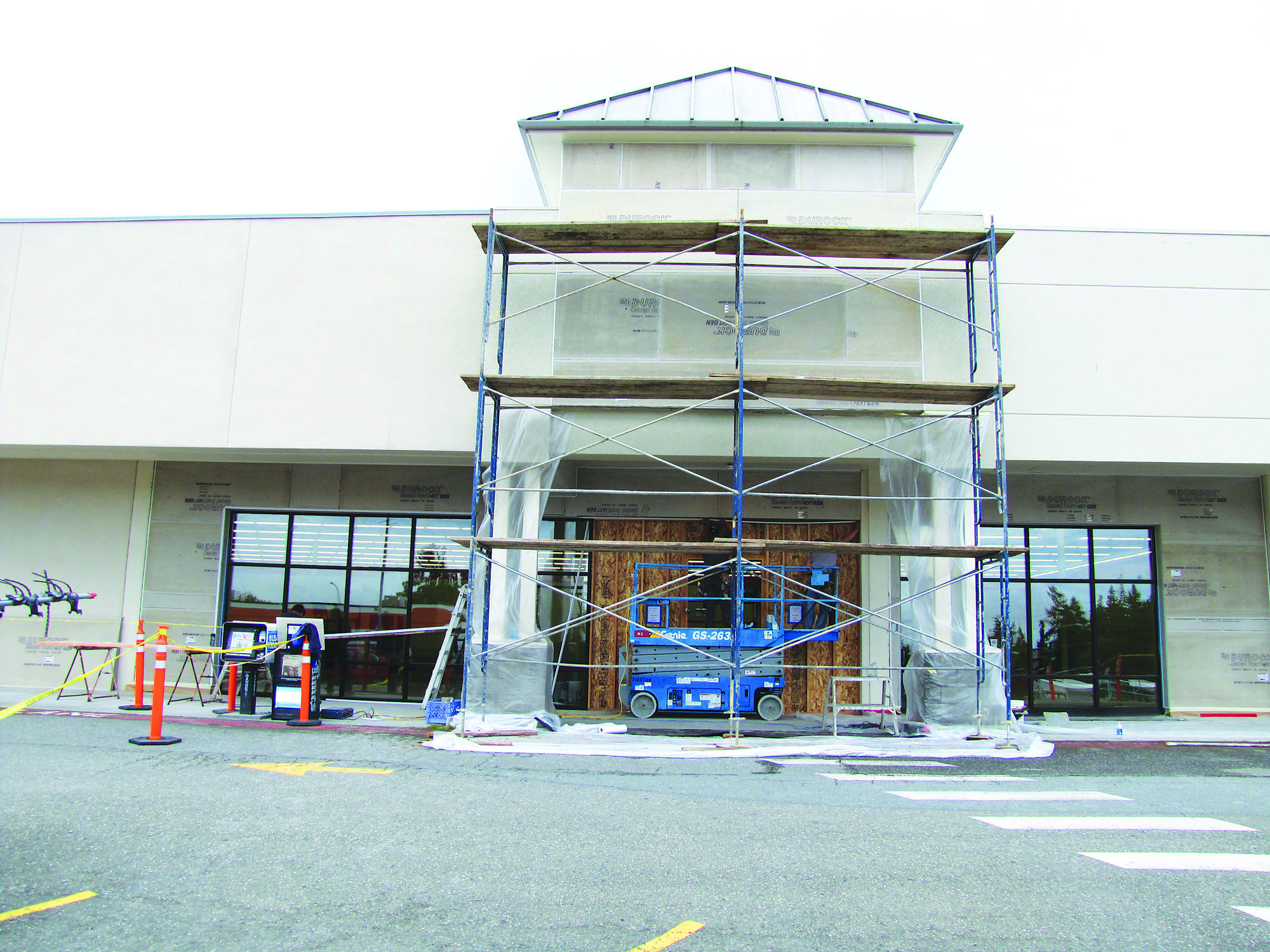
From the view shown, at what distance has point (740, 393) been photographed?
37.3ft

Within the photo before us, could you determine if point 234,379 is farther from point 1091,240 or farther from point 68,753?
point 1091,240

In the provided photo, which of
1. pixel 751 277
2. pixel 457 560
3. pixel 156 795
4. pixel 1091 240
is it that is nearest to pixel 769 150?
pixel 751 277

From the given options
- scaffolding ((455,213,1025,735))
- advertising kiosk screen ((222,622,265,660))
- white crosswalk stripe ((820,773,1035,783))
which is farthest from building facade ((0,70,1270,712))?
white crosswalk stripe ((820,773,1035,783))

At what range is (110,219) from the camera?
14641 millimetres

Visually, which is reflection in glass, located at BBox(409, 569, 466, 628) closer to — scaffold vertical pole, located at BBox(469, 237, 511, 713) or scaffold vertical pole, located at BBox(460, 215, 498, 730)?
scaffold vertical pole, located at BBox(469, 237, 511, 713)

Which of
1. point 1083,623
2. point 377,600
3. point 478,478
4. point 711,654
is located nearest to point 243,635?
point 377,600

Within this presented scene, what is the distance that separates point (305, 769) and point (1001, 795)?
21.3ft

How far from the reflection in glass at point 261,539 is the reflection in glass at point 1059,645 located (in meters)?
13.1

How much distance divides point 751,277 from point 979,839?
9.06 m

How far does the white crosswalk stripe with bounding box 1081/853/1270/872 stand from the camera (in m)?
5.20

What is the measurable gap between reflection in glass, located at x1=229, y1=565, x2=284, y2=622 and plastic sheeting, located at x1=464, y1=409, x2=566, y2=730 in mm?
4993

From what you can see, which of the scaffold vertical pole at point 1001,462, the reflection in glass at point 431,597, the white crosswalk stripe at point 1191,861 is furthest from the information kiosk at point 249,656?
the white crosswalk stripe at point 1191,861

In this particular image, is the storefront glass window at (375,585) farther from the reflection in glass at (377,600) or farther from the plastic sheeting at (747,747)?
the plastic sheeting at (747,747)

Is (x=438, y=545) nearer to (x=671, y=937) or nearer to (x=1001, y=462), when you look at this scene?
(x=1001, y=462)
